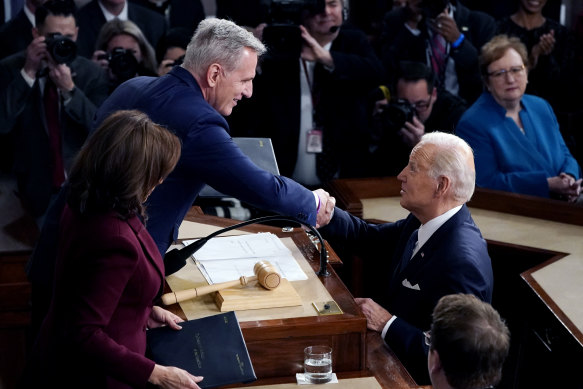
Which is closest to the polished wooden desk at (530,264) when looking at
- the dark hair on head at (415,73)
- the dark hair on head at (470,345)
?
the dark hair on head at (415,73)

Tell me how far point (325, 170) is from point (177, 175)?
1.96 meters

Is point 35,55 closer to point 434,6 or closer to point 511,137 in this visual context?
point 434,6

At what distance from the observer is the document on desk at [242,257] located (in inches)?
97.7

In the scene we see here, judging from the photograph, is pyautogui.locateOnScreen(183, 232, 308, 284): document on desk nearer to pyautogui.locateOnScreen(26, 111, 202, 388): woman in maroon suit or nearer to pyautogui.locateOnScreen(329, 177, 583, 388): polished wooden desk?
pyautogui.locateOnScreen(26, 111, 202, 388): woman in maroon suit

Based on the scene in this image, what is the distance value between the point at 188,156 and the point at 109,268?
28.6 inches

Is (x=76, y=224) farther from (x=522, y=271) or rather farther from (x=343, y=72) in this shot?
(x=343, y=72)

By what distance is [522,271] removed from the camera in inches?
130

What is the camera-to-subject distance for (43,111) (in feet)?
13.5

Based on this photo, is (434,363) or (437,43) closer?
(434,363)

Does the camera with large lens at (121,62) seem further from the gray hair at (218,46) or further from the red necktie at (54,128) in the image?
the gray hair at (218,46)

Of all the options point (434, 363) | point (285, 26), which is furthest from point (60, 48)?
point (434, 363)

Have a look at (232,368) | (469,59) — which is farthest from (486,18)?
(232,368)

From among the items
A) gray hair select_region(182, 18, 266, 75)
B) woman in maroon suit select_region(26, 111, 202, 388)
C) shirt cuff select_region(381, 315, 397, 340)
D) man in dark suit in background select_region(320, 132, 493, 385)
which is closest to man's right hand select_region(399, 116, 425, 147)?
man in dark suit in background select_region(320, 132, 493, 385)

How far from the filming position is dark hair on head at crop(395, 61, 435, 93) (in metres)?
4.30
